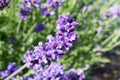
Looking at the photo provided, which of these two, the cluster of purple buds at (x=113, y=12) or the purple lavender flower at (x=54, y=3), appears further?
the cluster of purple buds at (x=113, y=12)

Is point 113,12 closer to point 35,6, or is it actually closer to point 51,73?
point 35,6

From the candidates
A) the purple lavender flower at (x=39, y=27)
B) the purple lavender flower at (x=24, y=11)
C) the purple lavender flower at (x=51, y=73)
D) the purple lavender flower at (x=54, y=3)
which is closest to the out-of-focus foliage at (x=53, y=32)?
the purple lavender flower at (x=39, y=27)

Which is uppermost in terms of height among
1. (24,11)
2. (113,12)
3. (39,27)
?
(24,11)

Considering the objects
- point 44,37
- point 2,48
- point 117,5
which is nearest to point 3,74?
point 2,48

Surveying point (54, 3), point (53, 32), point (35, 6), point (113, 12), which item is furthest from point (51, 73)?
point (113, 12)

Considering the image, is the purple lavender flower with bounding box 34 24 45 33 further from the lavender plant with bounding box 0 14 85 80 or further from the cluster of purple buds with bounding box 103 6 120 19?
the lavender plant with bounding box 0 14 85 80

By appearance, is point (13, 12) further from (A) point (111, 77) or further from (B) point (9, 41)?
(A) point (111, 77)

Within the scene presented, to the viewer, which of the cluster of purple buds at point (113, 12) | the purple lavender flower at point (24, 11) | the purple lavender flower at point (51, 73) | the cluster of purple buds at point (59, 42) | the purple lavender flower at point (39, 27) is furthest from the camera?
the cluster of purple buds at point (113, 12)

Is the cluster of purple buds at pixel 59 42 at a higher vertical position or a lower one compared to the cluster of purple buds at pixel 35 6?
lower

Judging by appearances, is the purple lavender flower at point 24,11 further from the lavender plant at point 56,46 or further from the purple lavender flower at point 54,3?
the lavender plant at point 56,46
